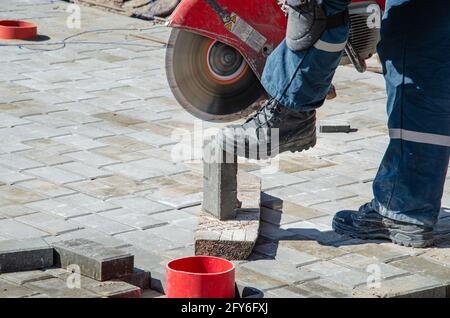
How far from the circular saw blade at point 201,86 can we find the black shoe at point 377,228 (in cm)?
160

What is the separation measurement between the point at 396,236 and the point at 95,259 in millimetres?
1770

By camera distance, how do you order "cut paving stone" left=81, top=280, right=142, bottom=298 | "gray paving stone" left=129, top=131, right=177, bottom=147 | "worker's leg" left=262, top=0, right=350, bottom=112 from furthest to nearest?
"gray paving stone" left=129, top=131, right=177, bottom=147 < "worker's leg" left=262, top=0, right=350, bottom=112 < "cut paving stone" left=81, top=280, right=142, bottom=298

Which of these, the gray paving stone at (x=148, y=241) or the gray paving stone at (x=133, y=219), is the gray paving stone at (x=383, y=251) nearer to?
the gray paving stone at (x=148, y=241)

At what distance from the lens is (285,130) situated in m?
6.15

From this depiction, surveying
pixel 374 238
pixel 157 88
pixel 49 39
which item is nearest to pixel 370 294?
pixel 374 238

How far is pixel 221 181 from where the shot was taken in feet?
20.2

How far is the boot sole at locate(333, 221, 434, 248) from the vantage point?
20.3ft

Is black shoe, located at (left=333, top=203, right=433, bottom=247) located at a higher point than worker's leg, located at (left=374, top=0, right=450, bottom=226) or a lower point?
lower

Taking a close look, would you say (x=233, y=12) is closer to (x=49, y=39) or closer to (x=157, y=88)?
(x=157, y=88)

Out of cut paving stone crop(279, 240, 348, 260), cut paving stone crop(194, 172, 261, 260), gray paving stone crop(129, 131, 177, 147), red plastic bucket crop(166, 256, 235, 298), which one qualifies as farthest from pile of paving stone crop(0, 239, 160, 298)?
gray paving stone crop(129, 131, 177, 147)

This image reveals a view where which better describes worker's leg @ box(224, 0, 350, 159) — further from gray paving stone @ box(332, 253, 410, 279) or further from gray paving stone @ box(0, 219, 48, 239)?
gray paving stone @ box(0, 219, 48, 239)

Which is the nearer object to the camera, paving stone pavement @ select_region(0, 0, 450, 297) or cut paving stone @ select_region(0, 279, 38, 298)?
cut paving stone @ select_region(0, 279, 38, 298)

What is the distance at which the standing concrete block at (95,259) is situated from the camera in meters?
5.25

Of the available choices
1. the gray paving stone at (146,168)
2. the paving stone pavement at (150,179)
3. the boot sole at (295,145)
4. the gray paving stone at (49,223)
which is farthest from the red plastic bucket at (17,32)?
the boot sole at (295,145)
